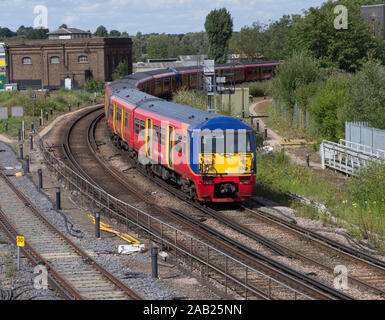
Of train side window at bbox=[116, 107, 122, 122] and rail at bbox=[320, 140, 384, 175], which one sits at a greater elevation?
train side window at bbox=[116, 107, 122, 122]

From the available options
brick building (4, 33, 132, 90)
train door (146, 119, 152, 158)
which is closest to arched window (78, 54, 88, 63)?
brick building (4, 33, 132, 90)

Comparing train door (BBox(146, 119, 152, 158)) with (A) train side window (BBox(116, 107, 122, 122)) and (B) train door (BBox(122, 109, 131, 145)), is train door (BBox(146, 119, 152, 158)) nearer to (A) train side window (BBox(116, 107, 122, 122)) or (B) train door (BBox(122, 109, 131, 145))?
(B) train door (BBox(122, 109, 131, 145))

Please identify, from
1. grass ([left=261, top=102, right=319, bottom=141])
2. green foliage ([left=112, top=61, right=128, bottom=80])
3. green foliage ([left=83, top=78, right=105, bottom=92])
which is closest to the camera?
grass ([left=261, top=102, right=319, bottom=141])

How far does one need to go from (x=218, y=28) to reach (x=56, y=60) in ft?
94.5

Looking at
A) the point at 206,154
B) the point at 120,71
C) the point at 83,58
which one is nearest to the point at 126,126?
the point at 206,154

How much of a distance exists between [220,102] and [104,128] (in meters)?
7.50

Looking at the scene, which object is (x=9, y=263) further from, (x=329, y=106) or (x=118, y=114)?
(x=329, y=106)

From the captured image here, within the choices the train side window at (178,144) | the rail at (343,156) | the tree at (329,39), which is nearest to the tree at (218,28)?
the tree at (329,39)

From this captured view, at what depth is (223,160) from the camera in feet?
63.0

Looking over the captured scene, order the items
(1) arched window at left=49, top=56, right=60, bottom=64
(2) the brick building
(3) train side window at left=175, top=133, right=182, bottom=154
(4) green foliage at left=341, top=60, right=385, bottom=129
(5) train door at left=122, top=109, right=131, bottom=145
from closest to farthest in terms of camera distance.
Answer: (3) train side window at left=175, top=133, right=182, bottom=154 < (5) train door at left=122, top=109, right=131, bottom=145 < (4) green foliage at left=341, top=60, right=385, bottom=129 < (2) the brick building < (1) arched window at left=49, top=56, right=60, bottom=64

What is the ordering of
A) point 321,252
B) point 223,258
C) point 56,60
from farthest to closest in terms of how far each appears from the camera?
1. point 56,60
2. point 321,252
3. point 223,258

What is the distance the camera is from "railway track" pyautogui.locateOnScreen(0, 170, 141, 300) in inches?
506

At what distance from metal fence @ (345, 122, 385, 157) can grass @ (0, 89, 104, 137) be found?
1930cm
